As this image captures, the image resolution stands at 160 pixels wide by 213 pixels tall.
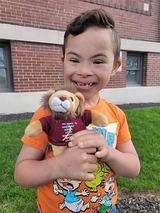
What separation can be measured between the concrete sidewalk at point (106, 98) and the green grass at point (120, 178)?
159cm

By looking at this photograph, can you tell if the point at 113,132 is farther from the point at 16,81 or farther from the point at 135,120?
the point at 16,81

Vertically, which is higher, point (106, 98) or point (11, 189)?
point (106, 98)

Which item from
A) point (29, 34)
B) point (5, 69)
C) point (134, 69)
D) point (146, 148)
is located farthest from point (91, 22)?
point (134, 69)

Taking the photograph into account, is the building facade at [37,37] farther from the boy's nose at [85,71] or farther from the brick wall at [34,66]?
the boy's nose at [85,71]

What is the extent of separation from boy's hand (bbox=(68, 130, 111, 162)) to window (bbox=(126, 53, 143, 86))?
811 cm

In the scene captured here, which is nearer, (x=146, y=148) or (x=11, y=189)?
(x=11, y=189)

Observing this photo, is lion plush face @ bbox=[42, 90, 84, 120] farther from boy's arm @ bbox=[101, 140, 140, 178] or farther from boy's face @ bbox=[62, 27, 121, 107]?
boy's arm @ bbox=[101, 140, 140, 178]

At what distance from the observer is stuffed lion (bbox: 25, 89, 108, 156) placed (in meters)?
0.90

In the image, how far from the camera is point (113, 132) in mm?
1266

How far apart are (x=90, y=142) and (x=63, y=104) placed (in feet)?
0.78

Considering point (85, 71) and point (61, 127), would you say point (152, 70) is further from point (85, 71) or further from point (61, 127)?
point (61, 127)

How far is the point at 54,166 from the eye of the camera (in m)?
1.04

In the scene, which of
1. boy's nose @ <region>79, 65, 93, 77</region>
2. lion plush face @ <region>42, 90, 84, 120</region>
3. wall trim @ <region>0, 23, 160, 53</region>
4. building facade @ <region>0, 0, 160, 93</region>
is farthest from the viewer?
building facade @ <region>0, 0, 160, 93</region>

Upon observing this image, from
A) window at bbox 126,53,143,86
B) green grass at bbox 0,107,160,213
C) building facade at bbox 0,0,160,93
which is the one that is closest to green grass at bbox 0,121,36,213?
green grass at bbox 0,107,160,213
